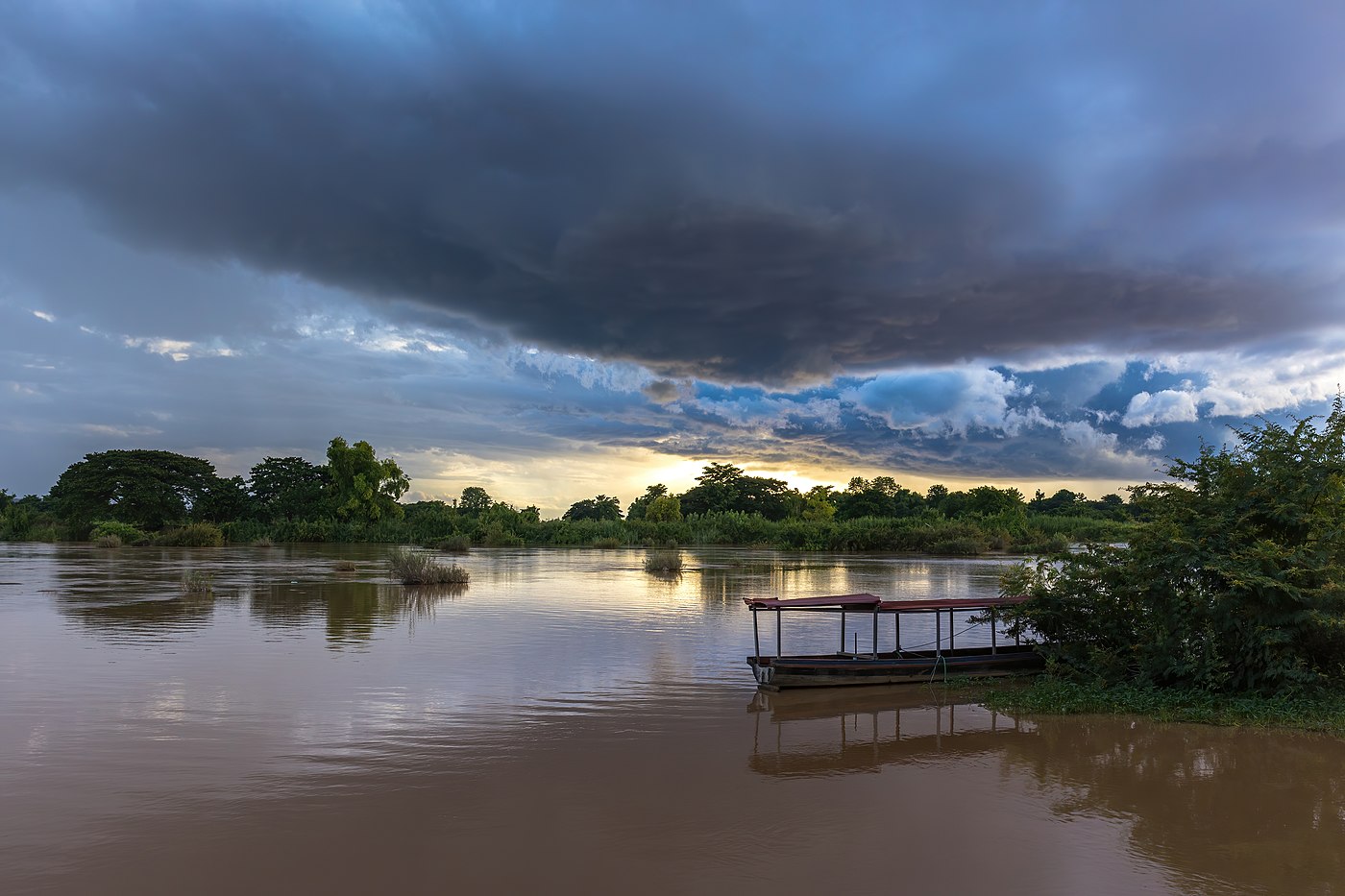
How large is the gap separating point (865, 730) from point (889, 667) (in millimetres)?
2188

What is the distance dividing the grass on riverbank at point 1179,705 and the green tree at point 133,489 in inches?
2671

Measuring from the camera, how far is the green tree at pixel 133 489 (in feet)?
200

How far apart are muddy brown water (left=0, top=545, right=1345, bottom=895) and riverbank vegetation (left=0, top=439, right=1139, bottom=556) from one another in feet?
137

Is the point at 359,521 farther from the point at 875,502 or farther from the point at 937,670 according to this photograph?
the point at 937,670

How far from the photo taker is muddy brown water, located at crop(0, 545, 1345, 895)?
6.08 metres

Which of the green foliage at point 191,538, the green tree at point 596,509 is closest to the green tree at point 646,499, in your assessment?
the green tree at point 596,509

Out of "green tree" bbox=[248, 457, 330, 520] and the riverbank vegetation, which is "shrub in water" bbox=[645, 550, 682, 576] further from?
"green tree" bbox=[248, 457, 330, 520]

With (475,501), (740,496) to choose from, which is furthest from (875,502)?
(475,501)

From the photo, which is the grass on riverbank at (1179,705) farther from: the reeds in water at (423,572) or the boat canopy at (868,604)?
the reeds in water at (423,572)

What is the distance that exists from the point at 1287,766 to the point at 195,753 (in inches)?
448

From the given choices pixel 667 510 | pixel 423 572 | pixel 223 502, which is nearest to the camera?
pixel 423 572

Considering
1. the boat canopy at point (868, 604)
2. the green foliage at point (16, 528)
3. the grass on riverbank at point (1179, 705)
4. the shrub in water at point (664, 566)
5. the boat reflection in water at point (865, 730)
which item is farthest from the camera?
the green foliage at point (16, 528)

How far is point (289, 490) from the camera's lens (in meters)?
69.1

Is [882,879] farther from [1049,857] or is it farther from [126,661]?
[126,661]
